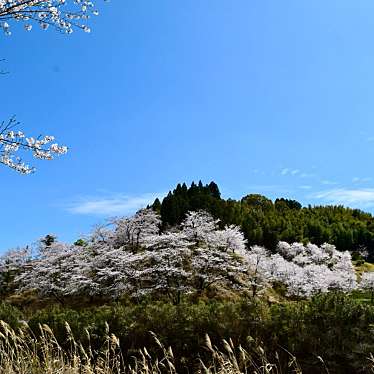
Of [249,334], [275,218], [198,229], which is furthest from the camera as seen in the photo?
[275,218]

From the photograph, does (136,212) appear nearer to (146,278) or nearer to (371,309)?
(146,278)

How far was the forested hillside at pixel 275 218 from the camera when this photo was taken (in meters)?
49.7

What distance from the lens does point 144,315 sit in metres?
9.65

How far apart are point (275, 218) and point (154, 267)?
138ft

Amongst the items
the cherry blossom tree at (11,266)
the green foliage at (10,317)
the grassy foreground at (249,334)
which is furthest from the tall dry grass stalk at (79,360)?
the cherry blossom tree at (11,266)

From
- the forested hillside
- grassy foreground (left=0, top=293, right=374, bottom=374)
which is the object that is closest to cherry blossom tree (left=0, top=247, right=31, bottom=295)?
the forested hillside

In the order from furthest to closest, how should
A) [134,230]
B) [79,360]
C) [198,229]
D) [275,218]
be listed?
[275,218]
[134,230]
[198,229]
[79,360]

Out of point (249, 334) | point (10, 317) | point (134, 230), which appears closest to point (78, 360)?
point (249, 334)

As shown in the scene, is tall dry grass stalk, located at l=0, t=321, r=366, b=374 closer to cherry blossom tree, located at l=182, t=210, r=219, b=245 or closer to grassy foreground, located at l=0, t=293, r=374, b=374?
grassy foreground, located at l=0, t=293, r=374, b=374

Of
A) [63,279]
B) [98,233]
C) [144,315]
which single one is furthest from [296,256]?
[144,315]

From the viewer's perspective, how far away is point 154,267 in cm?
3036

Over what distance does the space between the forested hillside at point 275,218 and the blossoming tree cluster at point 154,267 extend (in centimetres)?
734

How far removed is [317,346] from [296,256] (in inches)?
1651

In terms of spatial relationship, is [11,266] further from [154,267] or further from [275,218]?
[275,218]
